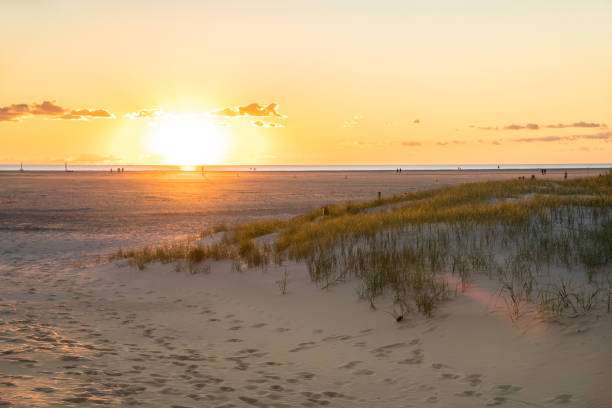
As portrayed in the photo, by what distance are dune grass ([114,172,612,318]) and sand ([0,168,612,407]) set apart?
447 millimetres

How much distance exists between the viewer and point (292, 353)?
6.39 metres

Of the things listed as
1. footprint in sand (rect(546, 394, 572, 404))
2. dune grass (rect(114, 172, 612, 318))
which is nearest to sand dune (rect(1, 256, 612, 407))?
footprint in sand (rect(546, 394, 572, 404))

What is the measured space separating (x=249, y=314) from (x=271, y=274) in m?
2.24

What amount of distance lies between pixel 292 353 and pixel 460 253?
184 inches

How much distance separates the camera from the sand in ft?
15.4

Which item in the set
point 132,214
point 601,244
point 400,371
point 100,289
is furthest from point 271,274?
point 132,214

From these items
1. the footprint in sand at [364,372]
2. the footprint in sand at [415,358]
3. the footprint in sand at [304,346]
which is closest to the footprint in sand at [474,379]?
the footprint in sand at [415,358]

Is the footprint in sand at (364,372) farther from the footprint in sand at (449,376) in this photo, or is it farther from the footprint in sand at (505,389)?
the footprint in sand at (505,389)

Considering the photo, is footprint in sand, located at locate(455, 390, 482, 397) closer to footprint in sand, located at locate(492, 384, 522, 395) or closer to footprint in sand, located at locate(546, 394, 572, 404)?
footprint in sand, located at locate(492, 384, 522, 395)

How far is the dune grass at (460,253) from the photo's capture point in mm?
7211

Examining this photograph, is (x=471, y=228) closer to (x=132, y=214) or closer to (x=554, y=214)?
(x=554, y=214)

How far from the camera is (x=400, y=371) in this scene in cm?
541

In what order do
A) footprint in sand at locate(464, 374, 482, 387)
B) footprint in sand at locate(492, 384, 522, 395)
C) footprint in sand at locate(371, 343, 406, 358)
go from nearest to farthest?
footprint in sand at locate(492, 384, 522, 395), footprint in sand at locate(464, 374, 482, 387), footprint in sand at locate(371, 343, 406, 358)

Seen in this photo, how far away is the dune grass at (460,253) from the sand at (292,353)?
447 mm
